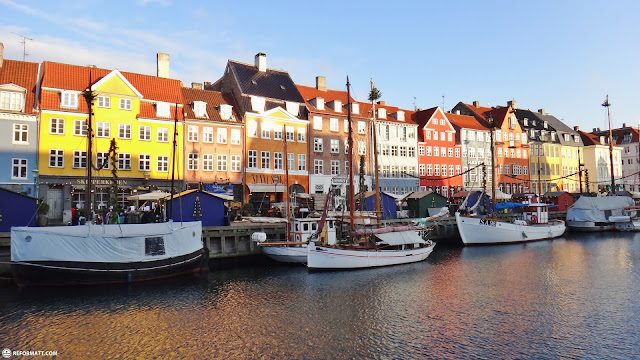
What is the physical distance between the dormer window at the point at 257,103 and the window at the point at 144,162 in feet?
41.0

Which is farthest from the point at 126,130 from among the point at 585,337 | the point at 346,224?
the point at 585,337

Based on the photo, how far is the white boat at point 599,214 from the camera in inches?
2191

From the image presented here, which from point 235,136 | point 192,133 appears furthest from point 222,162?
point 192,133

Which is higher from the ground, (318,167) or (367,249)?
(318,167)

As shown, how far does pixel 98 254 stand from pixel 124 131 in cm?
2093

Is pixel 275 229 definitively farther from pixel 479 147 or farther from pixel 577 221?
pixel 479 147

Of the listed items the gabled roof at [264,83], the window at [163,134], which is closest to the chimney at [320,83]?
the gabled roof at [264,83]

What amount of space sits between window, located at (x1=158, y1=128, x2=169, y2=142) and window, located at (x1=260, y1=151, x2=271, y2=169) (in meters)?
10.1

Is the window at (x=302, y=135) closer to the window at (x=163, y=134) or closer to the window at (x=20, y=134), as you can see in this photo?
the window at (x=163, y=134)

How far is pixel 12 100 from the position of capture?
36750 mm

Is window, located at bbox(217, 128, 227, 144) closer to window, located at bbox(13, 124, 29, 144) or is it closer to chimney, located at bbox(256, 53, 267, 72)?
chimney, located at bbox(256, 53, 267, 72)

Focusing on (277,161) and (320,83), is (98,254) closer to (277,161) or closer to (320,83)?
(277,161)

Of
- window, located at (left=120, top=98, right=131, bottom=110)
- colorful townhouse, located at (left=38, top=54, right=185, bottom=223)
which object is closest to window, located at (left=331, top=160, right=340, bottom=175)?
colorful townhouse, located at (left=38, top=54, right=185, bottom=223)

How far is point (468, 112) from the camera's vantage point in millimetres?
78062
